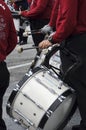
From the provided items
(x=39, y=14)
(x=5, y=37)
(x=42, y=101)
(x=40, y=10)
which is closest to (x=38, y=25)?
(x=39, y=14)

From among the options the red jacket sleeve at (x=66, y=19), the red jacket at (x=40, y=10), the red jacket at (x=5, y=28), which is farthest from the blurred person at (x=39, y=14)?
the red jacket sleeve at (x=66, y=19)

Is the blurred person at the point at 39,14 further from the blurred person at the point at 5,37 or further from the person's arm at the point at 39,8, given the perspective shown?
the blurred person at the point at 5,37

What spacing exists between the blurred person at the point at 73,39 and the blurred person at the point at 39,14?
2551 millimetres

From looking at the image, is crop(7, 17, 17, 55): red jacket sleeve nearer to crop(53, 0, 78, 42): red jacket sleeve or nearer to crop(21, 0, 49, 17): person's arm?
crop(53, 0, 78, 42): red jacket sleeve

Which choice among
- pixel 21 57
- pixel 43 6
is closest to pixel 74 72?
pixel 43 6

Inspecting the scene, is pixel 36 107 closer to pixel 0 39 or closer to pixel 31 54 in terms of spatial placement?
pixel 0 39

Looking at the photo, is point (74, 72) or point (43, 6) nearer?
point (74, 72)

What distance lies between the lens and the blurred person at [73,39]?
4320 millimetres

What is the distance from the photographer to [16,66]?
28.0 feet

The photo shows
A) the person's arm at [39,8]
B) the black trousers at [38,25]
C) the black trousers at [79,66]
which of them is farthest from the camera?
the black trousers at [38,25]

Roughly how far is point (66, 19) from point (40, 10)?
113 inches

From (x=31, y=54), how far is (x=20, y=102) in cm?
538

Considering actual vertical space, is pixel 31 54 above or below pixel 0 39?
below

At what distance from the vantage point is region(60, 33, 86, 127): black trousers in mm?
4500
